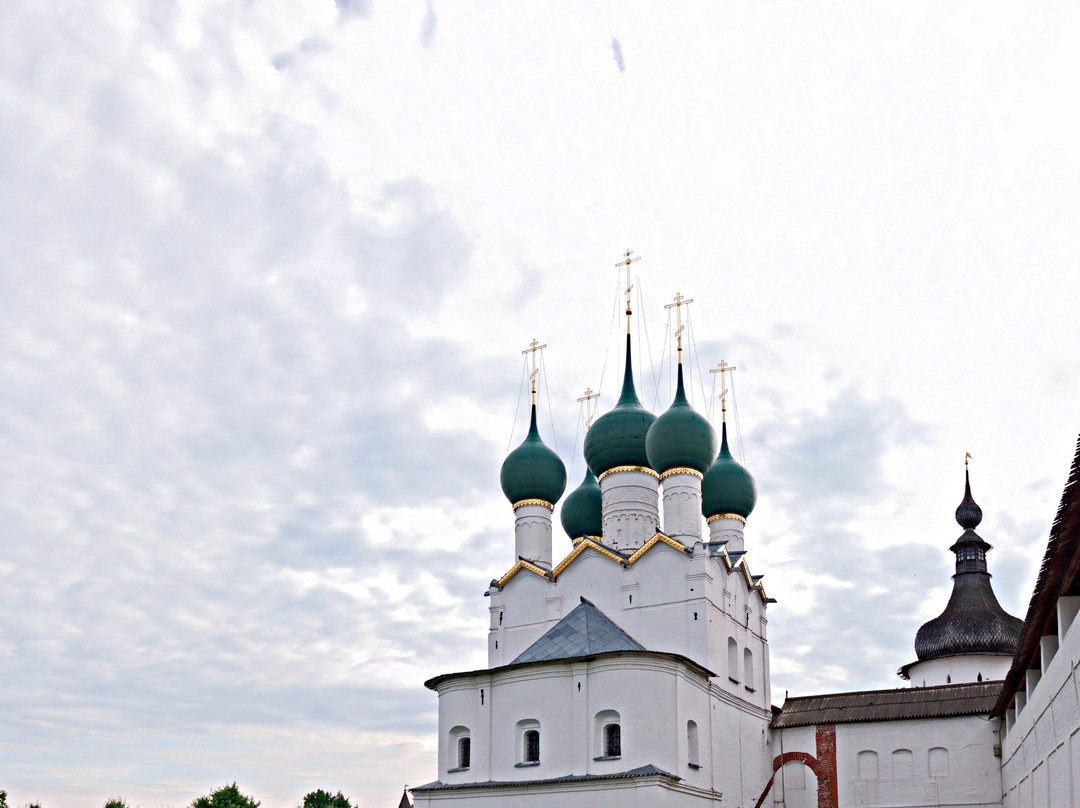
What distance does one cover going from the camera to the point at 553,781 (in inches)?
838

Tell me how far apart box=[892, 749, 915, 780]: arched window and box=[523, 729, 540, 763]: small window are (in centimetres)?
866

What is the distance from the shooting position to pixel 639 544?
26.0m

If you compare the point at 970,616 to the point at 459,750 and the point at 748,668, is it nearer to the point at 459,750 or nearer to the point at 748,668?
the point at 748,668

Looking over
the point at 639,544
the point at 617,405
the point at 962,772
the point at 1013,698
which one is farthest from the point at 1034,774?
the point at 617,405

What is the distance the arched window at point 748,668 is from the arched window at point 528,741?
604cm

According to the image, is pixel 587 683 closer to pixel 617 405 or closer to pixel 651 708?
pixel 651 708

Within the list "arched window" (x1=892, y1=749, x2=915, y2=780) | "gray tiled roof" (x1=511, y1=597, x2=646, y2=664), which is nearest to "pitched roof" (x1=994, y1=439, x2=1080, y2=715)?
"gray tiled roof" (x1=511, y1=597, x2=646, y2=664)

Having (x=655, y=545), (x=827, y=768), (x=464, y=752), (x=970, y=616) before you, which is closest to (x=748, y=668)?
(x=827, y=768)

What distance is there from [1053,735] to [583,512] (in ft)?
57.9

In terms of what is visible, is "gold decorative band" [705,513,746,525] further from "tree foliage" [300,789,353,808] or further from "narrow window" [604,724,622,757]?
"tree foliage" [300,789,353,808]

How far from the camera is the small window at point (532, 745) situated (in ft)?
72.8

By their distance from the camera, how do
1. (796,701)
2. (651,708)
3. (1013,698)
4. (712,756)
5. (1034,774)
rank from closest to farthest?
(1034,774)
(1013,698)
(651,708)
(712,756)
(796,701)

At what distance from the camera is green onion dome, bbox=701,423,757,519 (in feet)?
93.9

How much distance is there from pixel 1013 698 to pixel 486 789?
1005 centimetres
